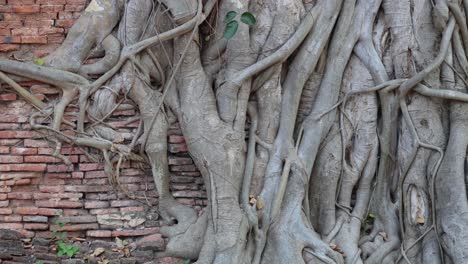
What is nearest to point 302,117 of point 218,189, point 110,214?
point 218,189

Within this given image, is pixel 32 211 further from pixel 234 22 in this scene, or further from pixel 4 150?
pixel 234 22

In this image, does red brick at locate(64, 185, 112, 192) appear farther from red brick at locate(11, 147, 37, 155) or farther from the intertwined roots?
red brick at locate(11, 147, 37, 155)

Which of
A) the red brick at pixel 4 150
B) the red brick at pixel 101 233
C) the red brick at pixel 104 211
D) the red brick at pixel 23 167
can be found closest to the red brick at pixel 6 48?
the red brick at pixel 4 150

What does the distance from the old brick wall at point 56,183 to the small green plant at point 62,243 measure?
0.07 feet

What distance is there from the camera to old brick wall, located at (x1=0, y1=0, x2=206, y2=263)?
→ 147 inches

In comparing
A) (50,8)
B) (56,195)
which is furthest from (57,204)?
(50,8)

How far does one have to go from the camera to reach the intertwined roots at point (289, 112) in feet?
12.0

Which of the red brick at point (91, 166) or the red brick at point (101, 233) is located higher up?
the red brick at point (91, 166)

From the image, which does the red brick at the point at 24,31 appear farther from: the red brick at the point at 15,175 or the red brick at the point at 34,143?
the red brick at the point at 15,175

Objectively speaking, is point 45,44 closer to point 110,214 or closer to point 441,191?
point 110,214

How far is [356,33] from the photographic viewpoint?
4.04 m

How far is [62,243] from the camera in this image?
3705 mm

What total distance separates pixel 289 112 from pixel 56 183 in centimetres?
164

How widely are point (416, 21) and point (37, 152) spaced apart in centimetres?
280
